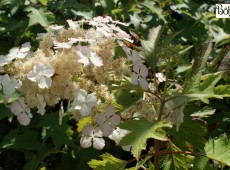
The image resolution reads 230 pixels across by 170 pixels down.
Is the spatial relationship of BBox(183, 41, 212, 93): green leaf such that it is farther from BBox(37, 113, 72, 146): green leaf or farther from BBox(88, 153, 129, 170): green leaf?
BBox(37, 113, 72, 146): green leaf

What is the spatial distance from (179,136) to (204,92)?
0.79 feet

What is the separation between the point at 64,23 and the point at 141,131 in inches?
44.4

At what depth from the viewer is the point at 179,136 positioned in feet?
4.73

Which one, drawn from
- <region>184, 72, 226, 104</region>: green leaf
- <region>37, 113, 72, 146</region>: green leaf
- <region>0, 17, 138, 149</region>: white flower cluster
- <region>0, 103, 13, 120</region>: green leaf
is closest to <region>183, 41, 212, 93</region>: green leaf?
<region>184, 72, 226, 104</region>: green leaf

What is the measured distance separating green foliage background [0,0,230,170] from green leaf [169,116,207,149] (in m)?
0.04

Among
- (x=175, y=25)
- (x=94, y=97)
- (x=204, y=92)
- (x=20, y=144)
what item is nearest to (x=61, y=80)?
(x=94, y=97)

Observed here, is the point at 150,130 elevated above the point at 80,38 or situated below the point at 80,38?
below

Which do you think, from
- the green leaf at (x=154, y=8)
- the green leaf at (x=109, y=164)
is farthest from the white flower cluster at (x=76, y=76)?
the green leaf at (x=154, y=8)

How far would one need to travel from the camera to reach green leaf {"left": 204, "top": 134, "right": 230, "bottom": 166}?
1.31 meters

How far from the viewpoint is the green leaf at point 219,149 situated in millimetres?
1307

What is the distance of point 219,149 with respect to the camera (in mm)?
1335

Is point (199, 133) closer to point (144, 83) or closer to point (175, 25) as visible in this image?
point (144, 83)

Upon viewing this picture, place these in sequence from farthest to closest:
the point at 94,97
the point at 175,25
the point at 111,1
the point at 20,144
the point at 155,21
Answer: the point at 175,25, the point at 155,21, the point at 111,1, the point at 20,144, the point at 94,97

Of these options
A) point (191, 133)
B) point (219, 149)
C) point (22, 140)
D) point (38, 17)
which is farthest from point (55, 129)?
point (219, 149)
